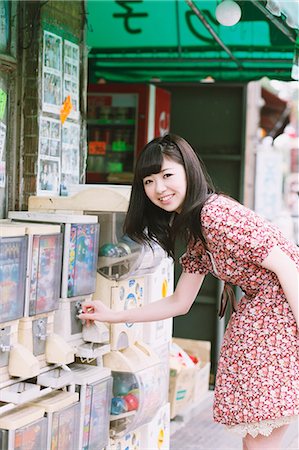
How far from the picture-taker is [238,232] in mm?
3479

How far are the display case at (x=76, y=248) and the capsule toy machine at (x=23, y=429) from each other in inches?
23.4

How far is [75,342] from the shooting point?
4082mm

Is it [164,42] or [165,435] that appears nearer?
[165,435]

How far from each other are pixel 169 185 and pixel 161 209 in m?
0.21

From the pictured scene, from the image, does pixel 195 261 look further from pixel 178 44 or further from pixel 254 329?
pixel 178 44

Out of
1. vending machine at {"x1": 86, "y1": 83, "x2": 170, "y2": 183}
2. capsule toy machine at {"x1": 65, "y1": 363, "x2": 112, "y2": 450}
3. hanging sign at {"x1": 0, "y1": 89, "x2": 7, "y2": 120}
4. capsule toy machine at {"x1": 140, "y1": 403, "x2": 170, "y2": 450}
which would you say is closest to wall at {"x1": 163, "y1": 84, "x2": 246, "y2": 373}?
vending machine at {"x1": 86, "y1": 83, "x2": 170, "y2": 183}

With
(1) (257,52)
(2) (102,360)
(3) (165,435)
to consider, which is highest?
(1) (257,52)

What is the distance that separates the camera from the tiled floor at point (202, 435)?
6.10 m

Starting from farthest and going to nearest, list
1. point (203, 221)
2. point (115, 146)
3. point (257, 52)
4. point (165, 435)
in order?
1. point (115, 146)
2. point (257, 52)
3. point (165, 435)
4. point (203, 221)

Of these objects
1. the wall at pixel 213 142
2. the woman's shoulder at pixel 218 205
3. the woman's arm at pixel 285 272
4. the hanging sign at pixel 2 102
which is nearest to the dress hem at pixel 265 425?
the woman's arm at pixel 285 272

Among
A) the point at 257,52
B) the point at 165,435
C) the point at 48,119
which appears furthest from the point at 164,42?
the point at 165,435

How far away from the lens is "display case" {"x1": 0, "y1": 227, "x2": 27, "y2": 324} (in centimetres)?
346

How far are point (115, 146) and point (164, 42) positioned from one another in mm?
1204

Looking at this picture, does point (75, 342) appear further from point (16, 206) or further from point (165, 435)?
point (165, 435)
